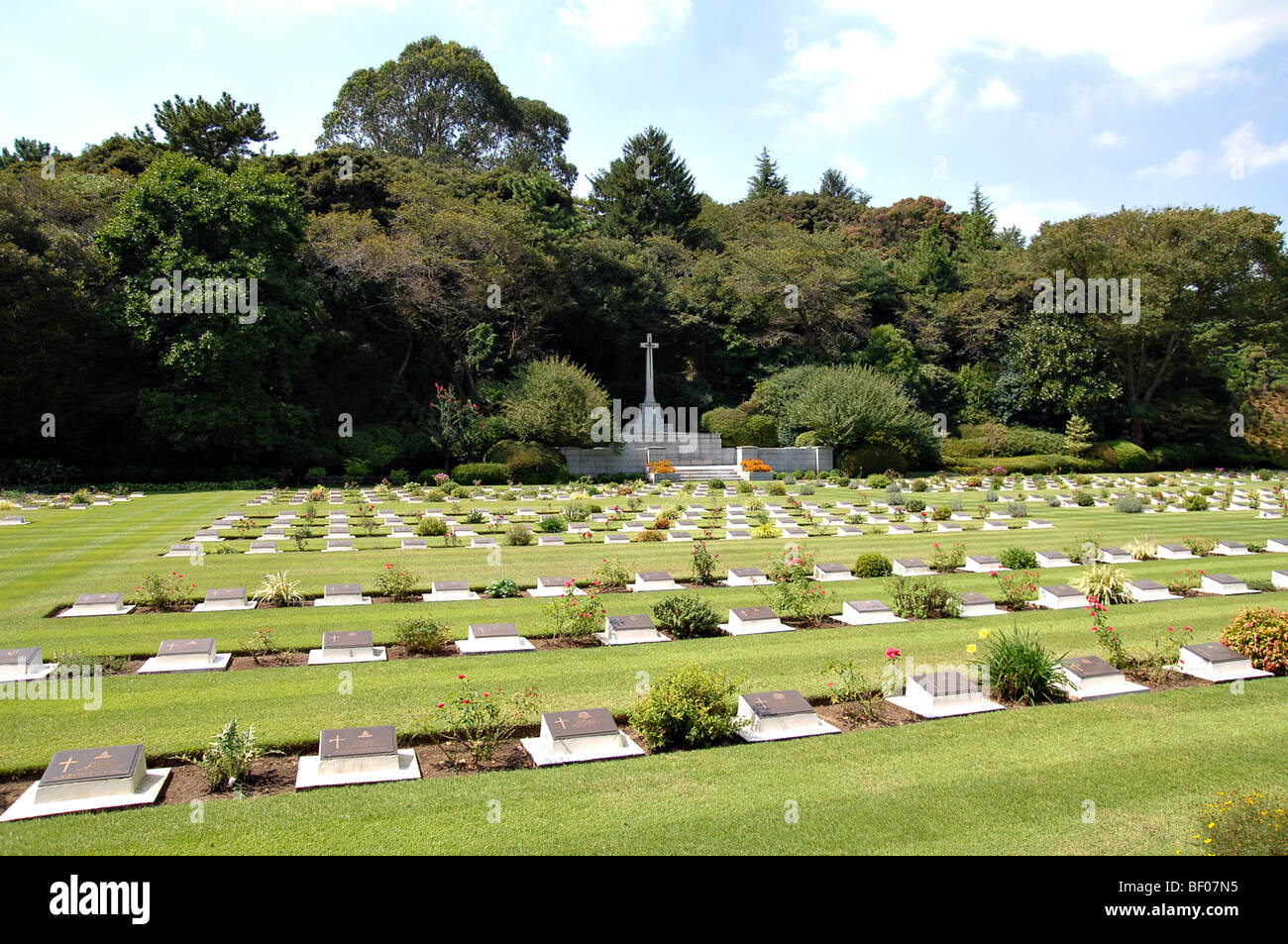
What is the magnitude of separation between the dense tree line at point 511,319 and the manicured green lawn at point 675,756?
865 inches

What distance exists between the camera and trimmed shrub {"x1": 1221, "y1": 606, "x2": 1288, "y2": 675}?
9172 millimetres

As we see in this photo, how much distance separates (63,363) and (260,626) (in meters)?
26.8

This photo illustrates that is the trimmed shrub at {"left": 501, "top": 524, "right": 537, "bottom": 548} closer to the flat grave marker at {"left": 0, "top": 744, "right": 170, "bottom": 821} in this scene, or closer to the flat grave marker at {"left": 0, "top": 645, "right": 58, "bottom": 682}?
the flat grave marker at {"left": 0, "top": 645, "right": 58, "bottom": 682}

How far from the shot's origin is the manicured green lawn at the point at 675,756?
529 cm

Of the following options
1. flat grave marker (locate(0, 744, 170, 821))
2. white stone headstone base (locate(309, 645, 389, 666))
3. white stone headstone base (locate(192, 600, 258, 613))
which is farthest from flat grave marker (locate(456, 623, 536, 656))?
flat grave marker (locate(0, 744, 170, 821))

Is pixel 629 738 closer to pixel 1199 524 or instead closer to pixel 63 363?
pixel 1199 524

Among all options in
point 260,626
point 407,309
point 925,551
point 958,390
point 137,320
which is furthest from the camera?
point 958,390

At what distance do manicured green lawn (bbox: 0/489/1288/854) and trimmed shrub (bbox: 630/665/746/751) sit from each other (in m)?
0.31

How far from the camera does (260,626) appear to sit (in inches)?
414

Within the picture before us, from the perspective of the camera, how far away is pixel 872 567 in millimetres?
14555

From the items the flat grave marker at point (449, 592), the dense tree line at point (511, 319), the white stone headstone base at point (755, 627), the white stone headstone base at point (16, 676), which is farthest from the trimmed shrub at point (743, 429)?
the white stone headstone base at point (16, 676)

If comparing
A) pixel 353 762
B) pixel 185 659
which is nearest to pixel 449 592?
pixel 185 659

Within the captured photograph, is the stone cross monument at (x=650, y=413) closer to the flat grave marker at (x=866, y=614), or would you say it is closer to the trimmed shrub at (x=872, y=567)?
the trimmed shrub at (x=872, y=567)
